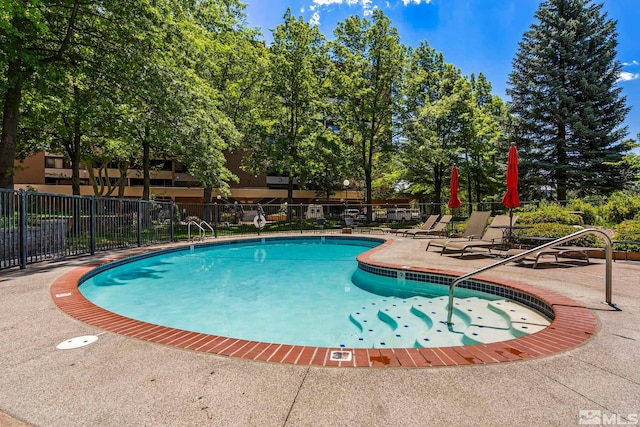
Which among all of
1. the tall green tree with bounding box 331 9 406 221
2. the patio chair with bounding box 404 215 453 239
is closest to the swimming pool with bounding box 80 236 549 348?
the patio chair with bounding box 404 215 453 239

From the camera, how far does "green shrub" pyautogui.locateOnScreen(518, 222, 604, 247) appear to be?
905 centimetres

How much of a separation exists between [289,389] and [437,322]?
3258 mm

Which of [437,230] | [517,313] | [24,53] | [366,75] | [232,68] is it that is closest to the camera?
[517,313]

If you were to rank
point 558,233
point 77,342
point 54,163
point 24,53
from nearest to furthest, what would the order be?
point 77,342, point 24,53, point 558,233, point 54,163

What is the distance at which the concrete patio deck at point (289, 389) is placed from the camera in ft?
6.24

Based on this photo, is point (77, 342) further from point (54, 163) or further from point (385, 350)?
point (54, 163)

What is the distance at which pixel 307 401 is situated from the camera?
2.06m

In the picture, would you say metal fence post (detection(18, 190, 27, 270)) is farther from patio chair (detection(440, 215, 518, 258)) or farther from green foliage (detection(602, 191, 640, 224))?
green foliage (detection(602, 191, 640, 224))

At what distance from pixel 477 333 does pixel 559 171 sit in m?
20.7

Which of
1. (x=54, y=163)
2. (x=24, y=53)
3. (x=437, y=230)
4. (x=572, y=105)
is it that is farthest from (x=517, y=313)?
(x=54, y=163)

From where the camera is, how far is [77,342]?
3.04 meters

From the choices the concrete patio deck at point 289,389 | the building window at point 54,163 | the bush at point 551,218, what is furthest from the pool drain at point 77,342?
the building window at point 54,163

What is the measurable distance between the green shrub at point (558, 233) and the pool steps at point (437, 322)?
186 inches

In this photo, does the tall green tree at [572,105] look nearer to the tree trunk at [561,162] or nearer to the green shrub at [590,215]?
the tree trunk at [561,162]
